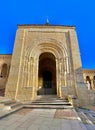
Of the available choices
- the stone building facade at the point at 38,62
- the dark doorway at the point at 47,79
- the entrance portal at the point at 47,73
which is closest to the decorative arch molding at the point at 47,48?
the stone building facade at the point at 38,62

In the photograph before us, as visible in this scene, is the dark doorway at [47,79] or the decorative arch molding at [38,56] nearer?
the decorative arch molding at [38,56]

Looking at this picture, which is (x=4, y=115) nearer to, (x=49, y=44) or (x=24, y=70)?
(x=24, y=70)

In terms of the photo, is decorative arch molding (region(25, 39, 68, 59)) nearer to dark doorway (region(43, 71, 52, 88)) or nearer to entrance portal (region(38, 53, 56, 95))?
entrance portal (region(38, 53, 56, 95))

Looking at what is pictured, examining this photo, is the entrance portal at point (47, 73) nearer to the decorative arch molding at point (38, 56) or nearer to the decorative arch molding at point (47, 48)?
the decorative arch molding at point (47, 48)

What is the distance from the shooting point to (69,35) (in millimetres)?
11875

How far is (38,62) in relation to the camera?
37.9 ft

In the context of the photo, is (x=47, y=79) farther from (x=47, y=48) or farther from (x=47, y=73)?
(x=47, y=48)

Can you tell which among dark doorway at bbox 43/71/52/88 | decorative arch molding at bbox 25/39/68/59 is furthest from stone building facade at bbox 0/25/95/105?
dark doorway at bbox 43/71/52/88

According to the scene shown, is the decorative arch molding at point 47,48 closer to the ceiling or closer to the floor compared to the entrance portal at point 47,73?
closer to the ceiling

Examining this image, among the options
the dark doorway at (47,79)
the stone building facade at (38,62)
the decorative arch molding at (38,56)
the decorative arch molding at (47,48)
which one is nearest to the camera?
the stone building facade at (38,62)

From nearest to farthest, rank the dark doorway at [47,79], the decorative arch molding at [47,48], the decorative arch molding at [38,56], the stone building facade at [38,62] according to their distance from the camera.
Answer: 1. the stone building facade at [38,62]
2. the decorative arch molding at [38,56]
3. the decorative arch molding at [47,48]
4. the dark doorway at [47,79]

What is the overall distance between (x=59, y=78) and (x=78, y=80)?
5.51ft

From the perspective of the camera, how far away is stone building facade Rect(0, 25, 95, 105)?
30.9 ft

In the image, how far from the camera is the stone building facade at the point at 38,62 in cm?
941
